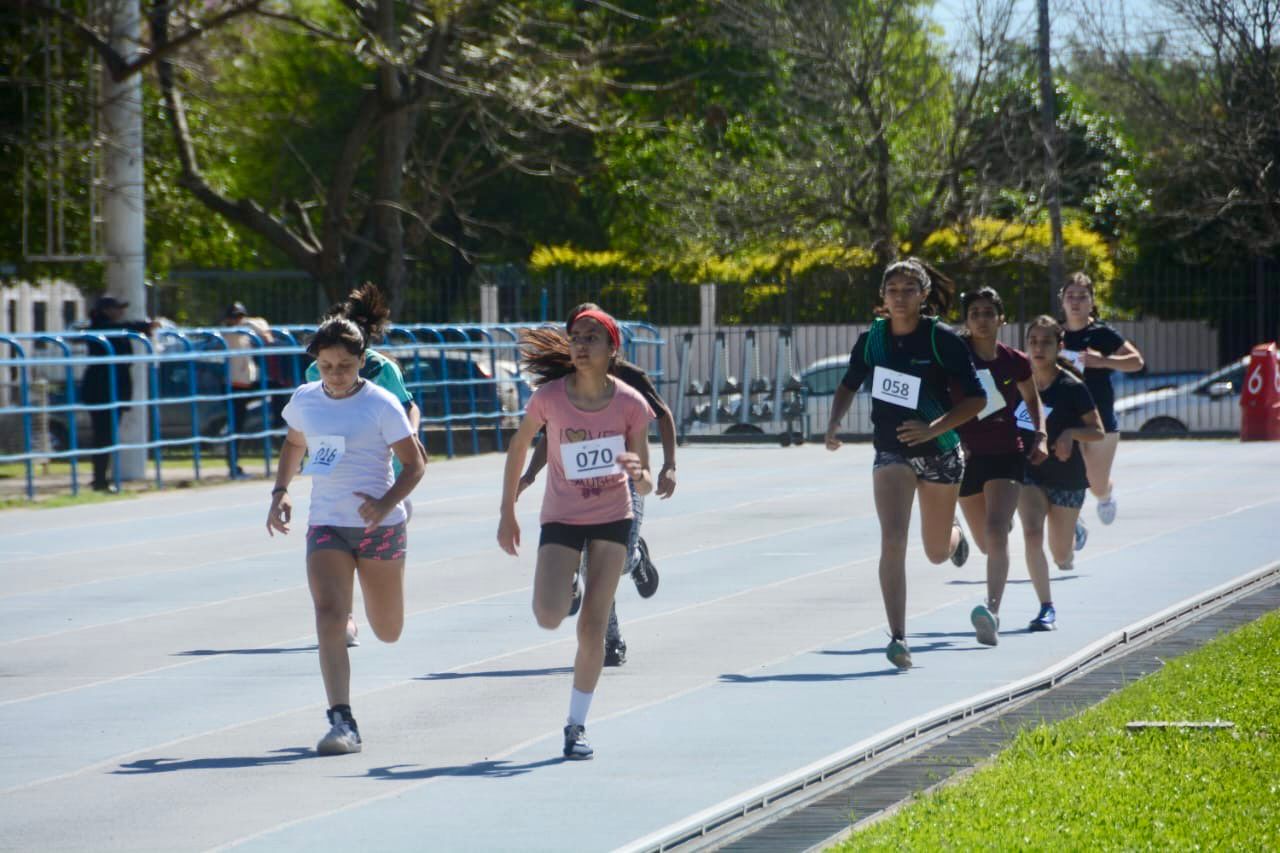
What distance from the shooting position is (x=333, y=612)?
24.8ft

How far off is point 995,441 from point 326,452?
390 cm

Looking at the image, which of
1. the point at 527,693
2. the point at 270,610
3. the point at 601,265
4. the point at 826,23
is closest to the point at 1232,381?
the point at 826,23

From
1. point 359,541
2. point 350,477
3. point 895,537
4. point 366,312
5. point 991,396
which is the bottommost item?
point 895,537

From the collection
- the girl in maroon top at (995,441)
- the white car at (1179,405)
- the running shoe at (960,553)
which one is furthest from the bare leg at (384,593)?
the white car at (1179,405)

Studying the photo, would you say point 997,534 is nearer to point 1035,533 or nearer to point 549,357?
point 1035,533

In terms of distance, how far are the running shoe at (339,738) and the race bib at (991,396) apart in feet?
13.0

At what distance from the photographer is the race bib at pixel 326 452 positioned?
7.73m

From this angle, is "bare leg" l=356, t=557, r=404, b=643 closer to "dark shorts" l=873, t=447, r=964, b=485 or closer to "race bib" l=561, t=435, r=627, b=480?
"race bib" l=561, t=435, r=627, b=480

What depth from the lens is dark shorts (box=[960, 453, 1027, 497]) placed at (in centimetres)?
1029

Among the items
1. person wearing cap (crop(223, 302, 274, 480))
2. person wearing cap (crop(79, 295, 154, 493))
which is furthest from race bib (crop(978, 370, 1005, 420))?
person wearing cap (crop(223, 302, 274, 480))

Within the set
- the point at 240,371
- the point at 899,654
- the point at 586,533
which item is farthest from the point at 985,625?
the point at 240,371

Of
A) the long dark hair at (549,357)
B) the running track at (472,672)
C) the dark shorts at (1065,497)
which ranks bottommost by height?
the running track at (472,672)

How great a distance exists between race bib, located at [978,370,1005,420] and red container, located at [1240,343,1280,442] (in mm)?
16981

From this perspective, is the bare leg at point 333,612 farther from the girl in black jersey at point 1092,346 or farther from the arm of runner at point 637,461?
the girl in black jersey at point 1092,346
